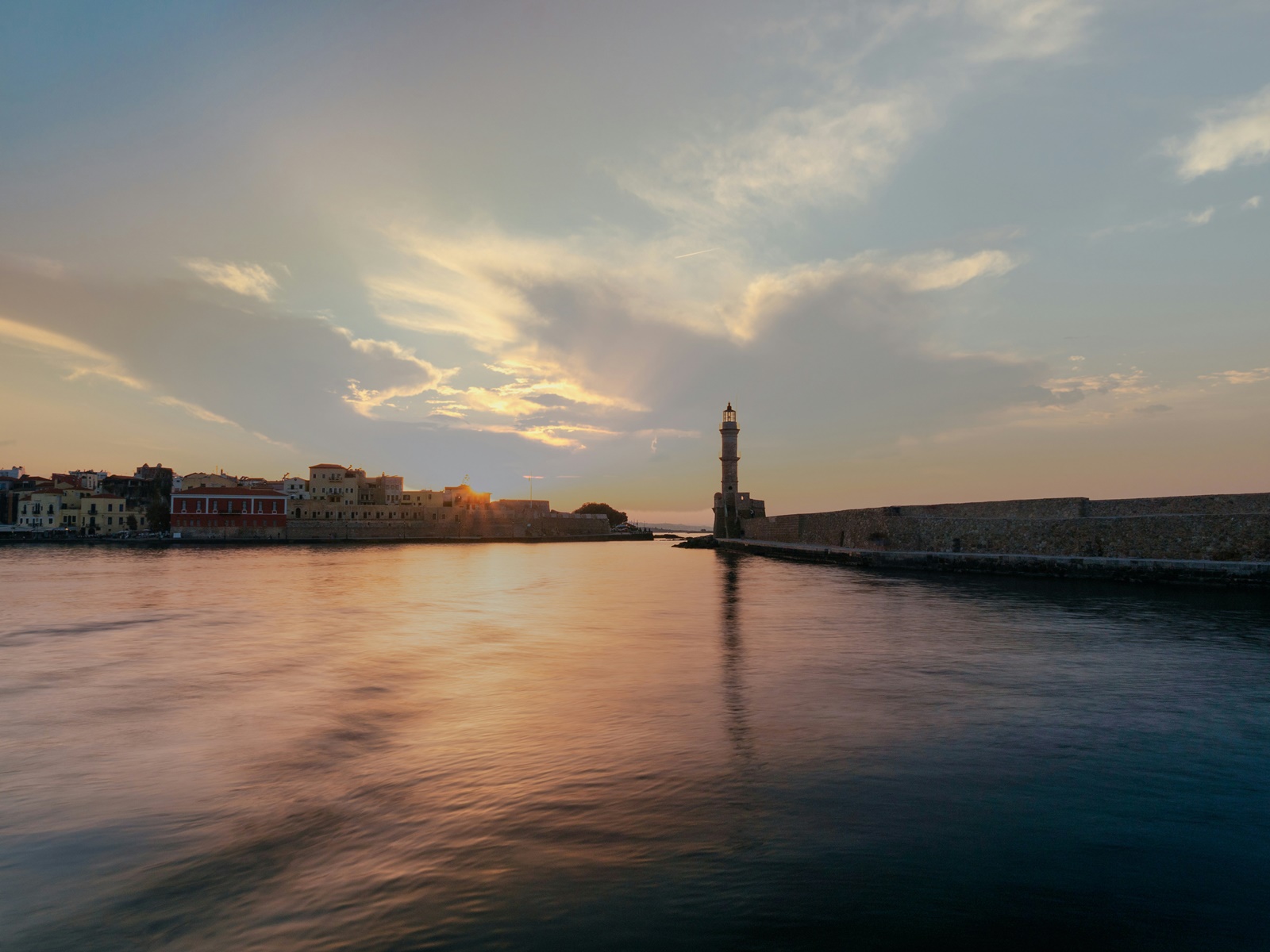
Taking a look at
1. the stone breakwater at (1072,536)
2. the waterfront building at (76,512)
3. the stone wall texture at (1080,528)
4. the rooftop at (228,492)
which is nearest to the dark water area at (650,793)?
the stone breakwater at (1072,536)

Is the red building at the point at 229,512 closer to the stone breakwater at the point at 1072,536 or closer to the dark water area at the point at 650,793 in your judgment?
the stone breakwater at the point at 1072,536

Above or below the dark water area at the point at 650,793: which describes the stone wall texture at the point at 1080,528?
above

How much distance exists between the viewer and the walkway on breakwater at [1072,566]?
20.1 meters

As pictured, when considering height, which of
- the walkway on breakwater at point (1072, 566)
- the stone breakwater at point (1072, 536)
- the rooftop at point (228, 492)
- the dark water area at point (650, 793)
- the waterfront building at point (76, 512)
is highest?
the rooftop at point (228, 492)

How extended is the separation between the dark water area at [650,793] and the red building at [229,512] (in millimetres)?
66245

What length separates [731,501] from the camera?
64.1 metres

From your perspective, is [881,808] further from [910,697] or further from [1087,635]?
[1087,635]

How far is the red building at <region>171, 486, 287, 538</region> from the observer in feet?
239

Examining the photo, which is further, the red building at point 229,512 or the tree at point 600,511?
the tree at point 600,511

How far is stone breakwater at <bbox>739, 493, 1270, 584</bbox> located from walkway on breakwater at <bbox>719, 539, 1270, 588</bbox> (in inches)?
1.4

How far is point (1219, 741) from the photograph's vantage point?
7395mm

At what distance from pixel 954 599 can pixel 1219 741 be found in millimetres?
13640

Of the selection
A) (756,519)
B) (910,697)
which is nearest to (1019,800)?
(910,697)

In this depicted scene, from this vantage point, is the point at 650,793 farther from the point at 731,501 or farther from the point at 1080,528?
the point at 731,501
